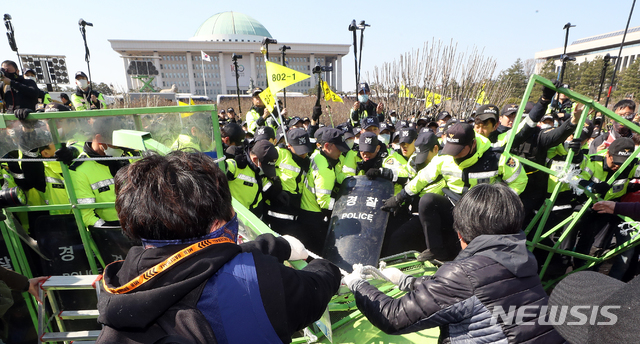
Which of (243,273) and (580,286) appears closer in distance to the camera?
(580,286)

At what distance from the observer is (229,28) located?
8306 centimetres

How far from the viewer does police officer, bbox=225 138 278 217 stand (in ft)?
11.3

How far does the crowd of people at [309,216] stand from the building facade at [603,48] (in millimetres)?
47553

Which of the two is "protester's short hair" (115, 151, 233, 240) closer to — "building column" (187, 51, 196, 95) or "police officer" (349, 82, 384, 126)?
"police officer" (349, 82, 384, 126)

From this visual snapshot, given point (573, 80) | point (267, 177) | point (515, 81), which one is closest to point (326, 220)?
point (267, 177)

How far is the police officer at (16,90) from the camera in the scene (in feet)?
21.8

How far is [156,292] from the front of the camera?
839 mm

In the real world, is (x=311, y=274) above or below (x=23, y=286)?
above

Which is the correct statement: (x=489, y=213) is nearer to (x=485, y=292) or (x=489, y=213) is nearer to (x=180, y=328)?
(x=485, y=292)

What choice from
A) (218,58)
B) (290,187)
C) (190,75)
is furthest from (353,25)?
A: (218,58)

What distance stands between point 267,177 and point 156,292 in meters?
2.81

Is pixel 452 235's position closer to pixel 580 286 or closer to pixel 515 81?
pixel 580 286

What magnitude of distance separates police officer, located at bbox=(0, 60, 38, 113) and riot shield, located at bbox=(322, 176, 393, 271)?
753cm

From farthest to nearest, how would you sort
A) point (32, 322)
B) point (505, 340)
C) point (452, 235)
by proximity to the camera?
point (452, 235)
point (32, 322)
point (505, 340)
